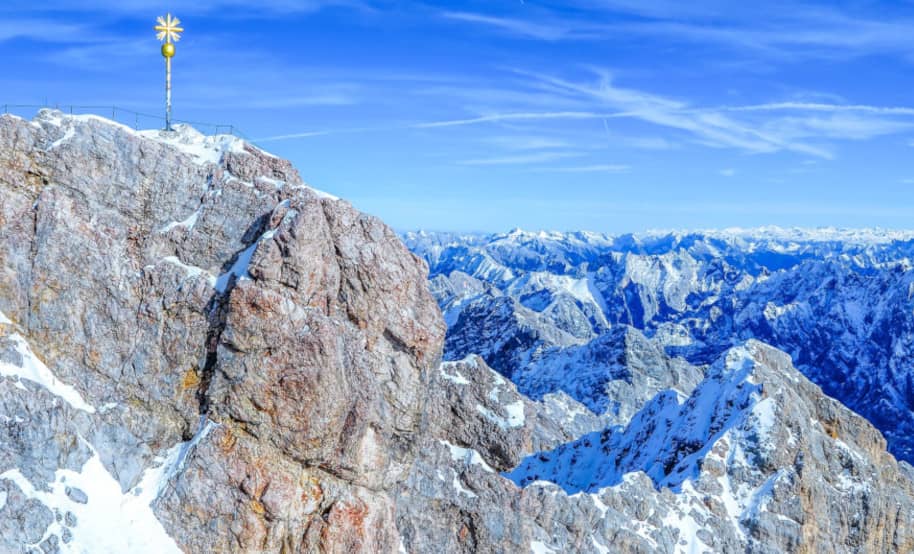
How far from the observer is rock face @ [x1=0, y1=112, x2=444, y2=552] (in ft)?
206

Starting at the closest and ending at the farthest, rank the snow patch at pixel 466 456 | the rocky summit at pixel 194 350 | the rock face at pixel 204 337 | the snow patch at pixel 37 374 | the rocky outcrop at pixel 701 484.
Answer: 1. the snow patch at pixel 37 374
2. the rocky summit at pixel 194 350
3. the rock face at pixel 204 337
4. the rocky outcrop at pixel 701 484
5. the snow patch at pixel 466 456

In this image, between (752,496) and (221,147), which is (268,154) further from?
(752,496)

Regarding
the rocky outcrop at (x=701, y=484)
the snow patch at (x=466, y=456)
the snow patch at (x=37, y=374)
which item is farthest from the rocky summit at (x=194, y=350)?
the snow patch at (x=466, y=456)

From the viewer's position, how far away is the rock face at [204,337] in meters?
62.7

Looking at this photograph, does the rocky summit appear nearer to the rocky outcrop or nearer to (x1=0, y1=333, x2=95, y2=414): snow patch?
(x1=0, y1=333, x2=95, y2=414): snow patch

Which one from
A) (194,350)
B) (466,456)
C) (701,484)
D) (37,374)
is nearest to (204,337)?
(194,350)

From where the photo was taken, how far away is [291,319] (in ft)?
215

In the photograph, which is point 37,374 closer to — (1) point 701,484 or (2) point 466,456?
(2) point 466,456

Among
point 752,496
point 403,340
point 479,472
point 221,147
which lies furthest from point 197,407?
point 752,496

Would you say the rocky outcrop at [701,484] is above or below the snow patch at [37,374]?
below

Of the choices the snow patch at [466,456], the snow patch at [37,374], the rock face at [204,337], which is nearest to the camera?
the snow patch at [37,374]

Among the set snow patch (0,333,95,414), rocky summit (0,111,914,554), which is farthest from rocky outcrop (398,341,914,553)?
snow patch (0,333,95,414)

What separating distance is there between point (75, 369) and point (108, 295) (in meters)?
6.74

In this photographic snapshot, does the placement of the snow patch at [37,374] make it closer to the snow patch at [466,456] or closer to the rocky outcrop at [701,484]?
the rocky outcrop at [701,484]
